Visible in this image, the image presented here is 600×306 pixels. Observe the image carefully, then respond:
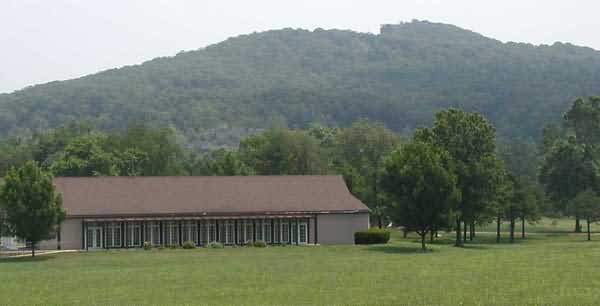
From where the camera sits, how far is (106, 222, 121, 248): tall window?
6519 centimetres

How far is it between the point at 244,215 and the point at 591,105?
62.3 m

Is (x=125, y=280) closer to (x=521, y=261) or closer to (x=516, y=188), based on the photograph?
(x=521, y=261)

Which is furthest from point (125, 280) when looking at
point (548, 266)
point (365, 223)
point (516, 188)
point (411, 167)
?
point (516, 188)

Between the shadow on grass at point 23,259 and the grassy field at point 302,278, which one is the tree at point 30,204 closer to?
the shadow on grass at point 23,259

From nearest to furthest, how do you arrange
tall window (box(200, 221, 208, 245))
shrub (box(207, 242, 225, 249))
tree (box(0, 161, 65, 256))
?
tree (box(0, 161, 65, 256)) < shrub (box(207, 242, 225, 249)) < tall window (box(200, 221, 208, 245))

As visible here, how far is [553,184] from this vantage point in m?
103

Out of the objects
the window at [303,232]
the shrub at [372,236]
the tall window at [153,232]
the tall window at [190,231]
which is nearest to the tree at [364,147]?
the window at [303,232]

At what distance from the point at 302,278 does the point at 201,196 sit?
32.4m

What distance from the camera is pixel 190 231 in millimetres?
67125

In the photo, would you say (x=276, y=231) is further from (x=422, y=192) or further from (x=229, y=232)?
(x=422, y=192)

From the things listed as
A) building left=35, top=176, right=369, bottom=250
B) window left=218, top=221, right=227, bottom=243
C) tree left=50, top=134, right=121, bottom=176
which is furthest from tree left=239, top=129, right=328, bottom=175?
window left=218, top=221, right=227, bottom=243

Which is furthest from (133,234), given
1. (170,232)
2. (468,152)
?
(468,152)

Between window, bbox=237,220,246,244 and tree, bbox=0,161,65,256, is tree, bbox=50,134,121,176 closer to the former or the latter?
window, bbox=237,220,246,244

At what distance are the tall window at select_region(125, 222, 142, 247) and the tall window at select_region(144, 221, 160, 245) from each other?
0.57 m
